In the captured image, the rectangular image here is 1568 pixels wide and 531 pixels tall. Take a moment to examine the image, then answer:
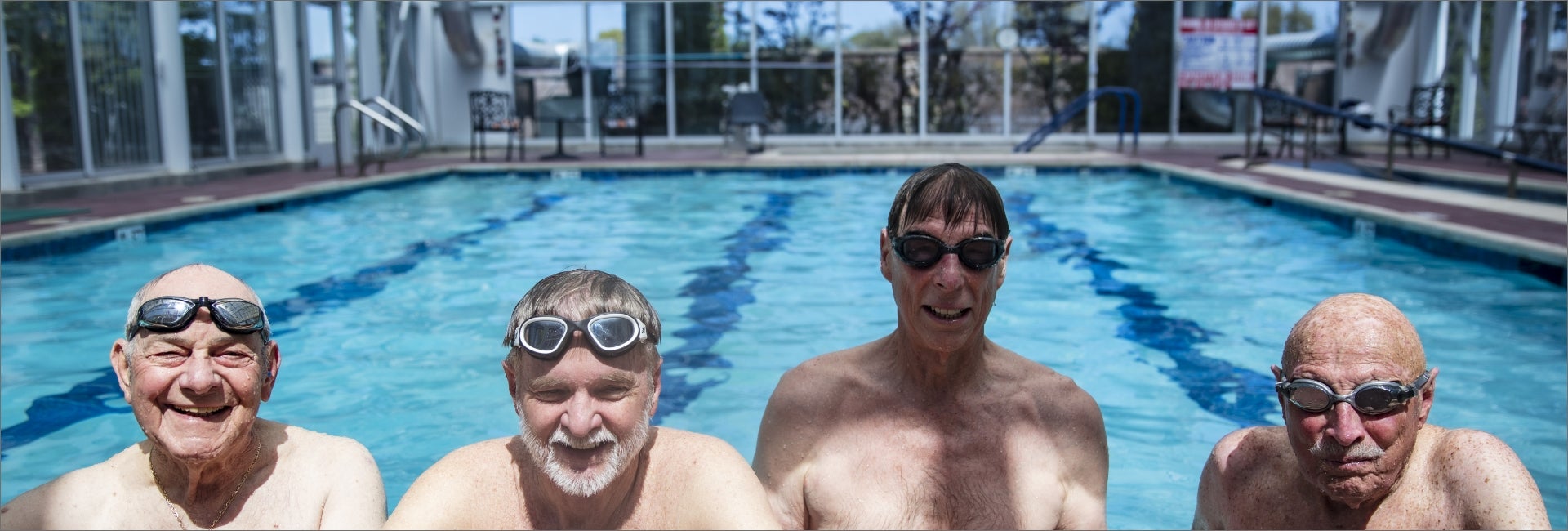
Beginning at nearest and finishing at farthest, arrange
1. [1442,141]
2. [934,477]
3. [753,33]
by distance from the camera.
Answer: [934,477], [1442,141], [753,33]

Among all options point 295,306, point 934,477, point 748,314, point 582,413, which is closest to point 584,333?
point 582,413

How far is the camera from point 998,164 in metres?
14.0

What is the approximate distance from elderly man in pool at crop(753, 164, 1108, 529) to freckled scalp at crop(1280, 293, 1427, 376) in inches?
17.7

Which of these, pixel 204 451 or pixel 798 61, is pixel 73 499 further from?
pixel 798 61

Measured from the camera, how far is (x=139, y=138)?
12047 mm

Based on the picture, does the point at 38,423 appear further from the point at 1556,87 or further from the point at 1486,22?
the point at 1486,22

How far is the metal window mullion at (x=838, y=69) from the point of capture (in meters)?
18.0

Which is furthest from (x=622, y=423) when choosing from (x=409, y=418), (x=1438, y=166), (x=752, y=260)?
(x=1438, y=166)

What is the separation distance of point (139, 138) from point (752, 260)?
7622 mm

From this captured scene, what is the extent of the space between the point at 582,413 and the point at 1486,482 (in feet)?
4.51

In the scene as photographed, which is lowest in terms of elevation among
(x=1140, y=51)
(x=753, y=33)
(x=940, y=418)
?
(x=940, y=418)

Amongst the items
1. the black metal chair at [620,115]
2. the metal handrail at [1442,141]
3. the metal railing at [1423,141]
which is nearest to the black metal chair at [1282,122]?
the metal railing at [1423,141]

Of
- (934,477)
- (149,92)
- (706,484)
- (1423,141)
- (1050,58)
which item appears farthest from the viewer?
(1050,58)

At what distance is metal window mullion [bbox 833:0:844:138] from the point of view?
1800cm
